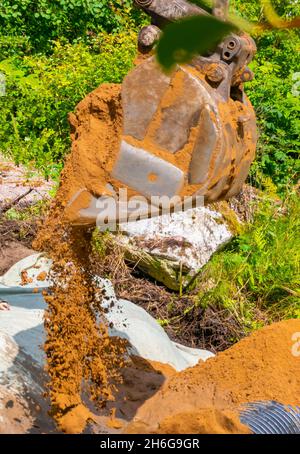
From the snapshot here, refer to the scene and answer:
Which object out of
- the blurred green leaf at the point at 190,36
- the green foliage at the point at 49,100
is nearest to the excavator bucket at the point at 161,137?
the blurred green leaf at the point at 190,36

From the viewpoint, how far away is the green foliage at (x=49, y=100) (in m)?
7.54

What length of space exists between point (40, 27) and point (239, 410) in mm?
7873

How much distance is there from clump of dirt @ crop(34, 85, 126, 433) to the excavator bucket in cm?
1

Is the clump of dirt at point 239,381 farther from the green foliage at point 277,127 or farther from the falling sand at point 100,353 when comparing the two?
the green foliage at point 277,127

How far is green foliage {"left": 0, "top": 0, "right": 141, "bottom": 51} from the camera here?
33.0 ft

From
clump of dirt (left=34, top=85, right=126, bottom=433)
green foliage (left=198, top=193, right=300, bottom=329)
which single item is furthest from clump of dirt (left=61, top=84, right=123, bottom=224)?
green foliage (left=198, top=193, right=300, bottom=329)

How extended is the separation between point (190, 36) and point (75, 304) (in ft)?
9.15

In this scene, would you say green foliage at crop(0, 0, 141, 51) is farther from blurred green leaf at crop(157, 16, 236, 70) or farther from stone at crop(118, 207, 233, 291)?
blurred green leaf at crop(157, 16, 236, 70)

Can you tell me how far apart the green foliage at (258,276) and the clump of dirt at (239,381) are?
4.56 ft
